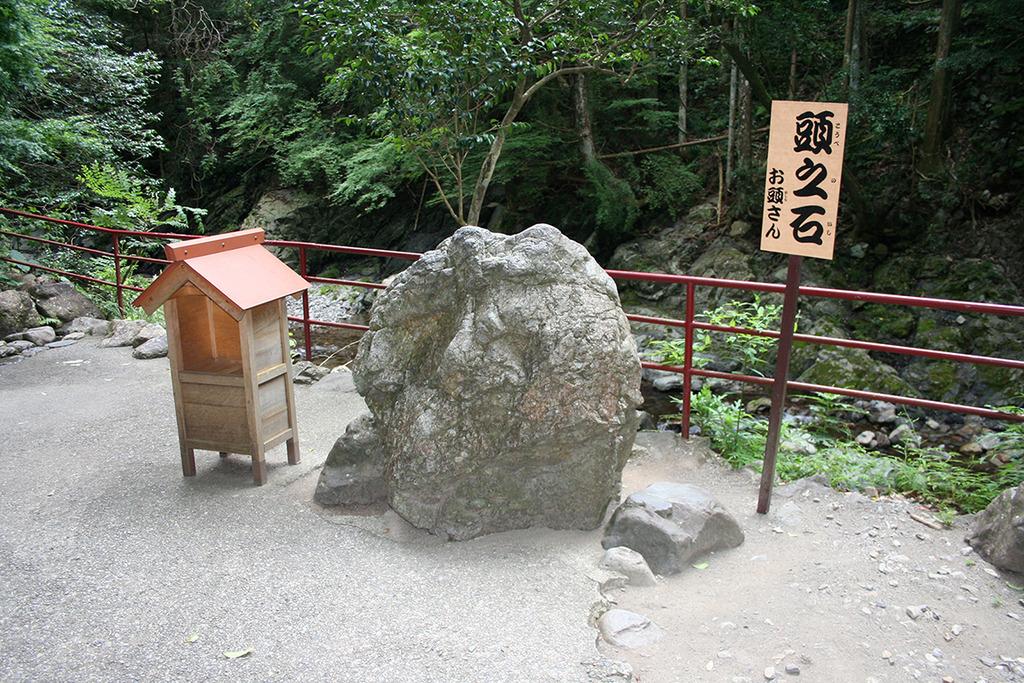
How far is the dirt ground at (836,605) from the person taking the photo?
3.14 metres

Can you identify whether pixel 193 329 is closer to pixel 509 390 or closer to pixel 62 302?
pixel 509 390

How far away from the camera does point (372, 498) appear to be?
14.6 ft

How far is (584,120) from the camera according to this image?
1151 cm

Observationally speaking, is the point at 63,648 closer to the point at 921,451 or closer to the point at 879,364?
the point at 921,451

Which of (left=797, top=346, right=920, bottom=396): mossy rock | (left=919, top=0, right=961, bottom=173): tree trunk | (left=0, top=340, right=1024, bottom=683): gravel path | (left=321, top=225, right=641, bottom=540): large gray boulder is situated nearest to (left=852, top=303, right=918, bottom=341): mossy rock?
(left=797, top=346, right=920, bottom=396): mossy rock

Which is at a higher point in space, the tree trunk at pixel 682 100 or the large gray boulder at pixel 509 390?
the tree trunk at pixel 682 100

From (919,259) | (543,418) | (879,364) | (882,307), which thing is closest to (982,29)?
(919,259)

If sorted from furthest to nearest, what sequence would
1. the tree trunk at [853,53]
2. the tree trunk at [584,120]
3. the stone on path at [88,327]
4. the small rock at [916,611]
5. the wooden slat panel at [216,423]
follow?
the tree trunk at [584,120] < the tree trunk at [853,53] < the stone on path at [88,327] < the wooden slat panel at [216,423] < the small rock at [916,611]

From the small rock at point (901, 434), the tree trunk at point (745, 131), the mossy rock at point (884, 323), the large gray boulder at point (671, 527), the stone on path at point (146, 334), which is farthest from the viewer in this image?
the tree trunk at point (745, 131)

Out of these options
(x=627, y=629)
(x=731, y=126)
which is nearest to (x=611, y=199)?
(x=731, y=126)

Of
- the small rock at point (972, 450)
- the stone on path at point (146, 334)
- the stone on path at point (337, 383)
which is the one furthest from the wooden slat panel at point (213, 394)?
the small rock at point (972, 450)

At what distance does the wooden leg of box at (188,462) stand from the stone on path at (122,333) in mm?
3624

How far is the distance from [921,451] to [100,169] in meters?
10.7

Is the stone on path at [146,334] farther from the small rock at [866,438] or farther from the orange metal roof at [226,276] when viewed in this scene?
the small rock at [866,438]
